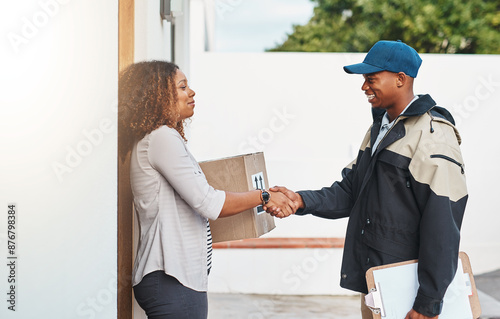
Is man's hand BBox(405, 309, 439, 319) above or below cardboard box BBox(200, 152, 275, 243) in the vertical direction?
below

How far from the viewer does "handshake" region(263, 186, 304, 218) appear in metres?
2.75

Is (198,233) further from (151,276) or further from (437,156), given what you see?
(437,156)

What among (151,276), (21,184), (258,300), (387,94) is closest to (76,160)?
(21,184)

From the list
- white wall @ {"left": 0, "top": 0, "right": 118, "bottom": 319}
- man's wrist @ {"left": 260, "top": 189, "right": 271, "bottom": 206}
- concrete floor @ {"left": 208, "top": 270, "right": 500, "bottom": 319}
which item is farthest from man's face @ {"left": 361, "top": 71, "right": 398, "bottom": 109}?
concrete floor @ {"left": 208, "top": 270, "right": 500, "bottom": 319}

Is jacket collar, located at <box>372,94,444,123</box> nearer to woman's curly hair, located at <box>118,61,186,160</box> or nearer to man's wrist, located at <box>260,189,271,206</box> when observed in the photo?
man's wrist, located at <box>260,189,271,206</box>

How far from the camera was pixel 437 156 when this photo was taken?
210 centimetres

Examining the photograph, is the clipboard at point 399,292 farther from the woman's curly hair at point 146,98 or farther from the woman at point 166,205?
the woman's curly hair at point 146,98

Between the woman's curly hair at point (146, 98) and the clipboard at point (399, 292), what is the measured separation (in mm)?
1048

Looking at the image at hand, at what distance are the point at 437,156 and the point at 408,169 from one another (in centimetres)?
13

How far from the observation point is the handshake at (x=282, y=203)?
275 centimetres

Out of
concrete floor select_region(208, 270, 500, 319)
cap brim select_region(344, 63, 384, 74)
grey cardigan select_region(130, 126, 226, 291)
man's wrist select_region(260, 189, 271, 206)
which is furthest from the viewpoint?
concrete floor select_region(208, 270, 500, 319)

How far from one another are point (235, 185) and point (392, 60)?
0.89 metres

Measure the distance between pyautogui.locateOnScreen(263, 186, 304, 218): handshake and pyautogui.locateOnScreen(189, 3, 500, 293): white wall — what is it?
3.66m

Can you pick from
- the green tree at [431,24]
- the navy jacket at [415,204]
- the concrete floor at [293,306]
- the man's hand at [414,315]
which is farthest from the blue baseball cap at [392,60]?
the green tree at [431,24]
